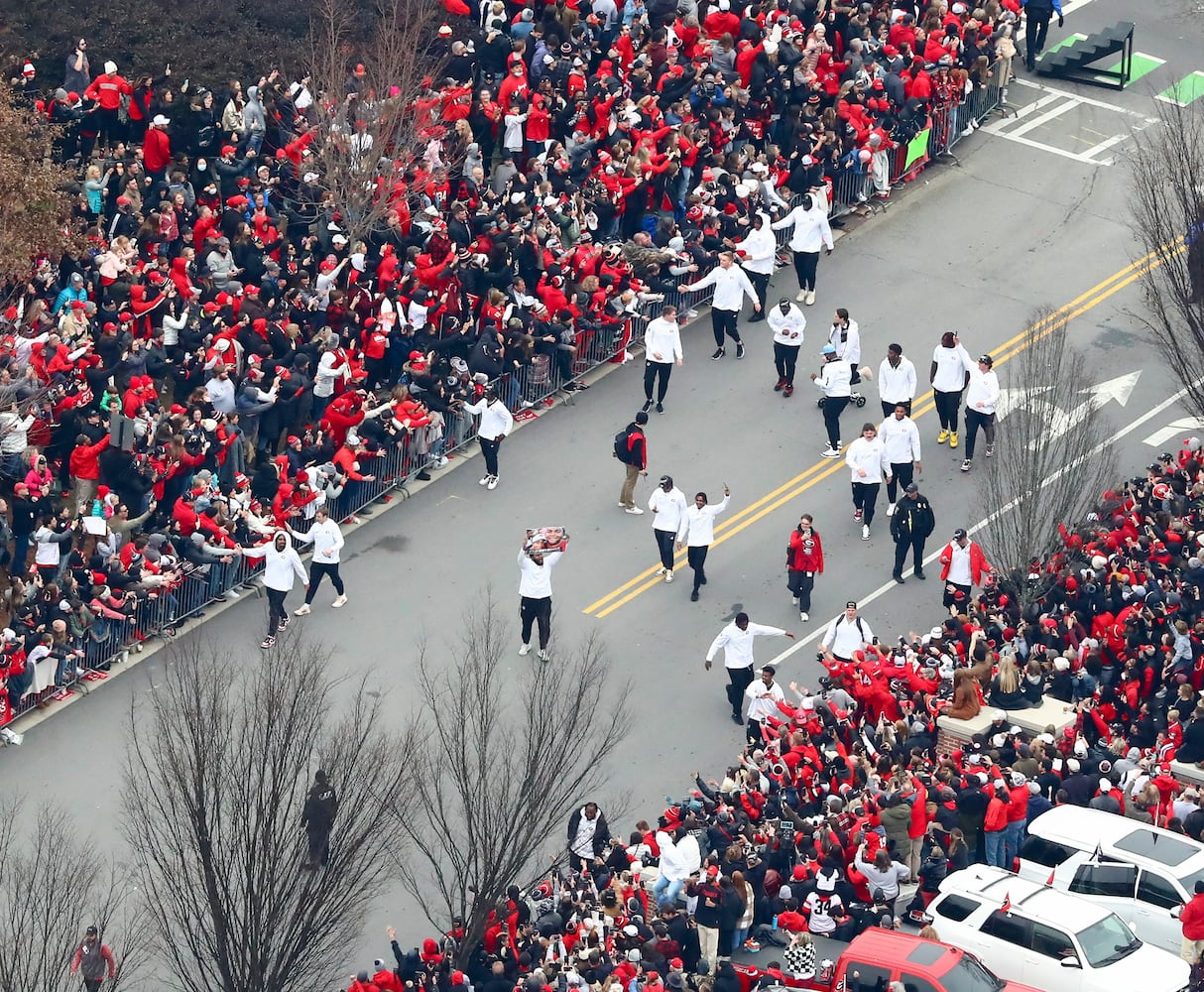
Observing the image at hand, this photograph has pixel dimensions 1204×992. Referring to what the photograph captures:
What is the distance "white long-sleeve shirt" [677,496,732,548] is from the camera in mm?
41500

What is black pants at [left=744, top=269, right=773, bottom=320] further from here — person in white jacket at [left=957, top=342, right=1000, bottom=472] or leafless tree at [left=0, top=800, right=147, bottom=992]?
leafless tree at [left=0, top=800, right=147, bottom=992]

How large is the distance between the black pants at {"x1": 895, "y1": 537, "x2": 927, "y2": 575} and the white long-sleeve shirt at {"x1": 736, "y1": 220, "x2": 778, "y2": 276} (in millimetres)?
6119

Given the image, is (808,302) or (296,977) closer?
(296,977)

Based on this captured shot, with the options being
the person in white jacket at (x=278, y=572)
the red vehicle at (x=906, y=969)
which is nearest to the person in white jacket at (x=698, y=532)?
the person in white jacket at (x=278, y=572)

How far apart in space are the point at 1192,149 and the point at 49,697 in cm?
1781

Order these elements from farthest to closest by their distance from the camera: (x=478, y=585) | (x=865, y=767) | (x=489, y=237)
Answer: (x=489, y=237) < (x=478, y=585) < (x=865, y=767)

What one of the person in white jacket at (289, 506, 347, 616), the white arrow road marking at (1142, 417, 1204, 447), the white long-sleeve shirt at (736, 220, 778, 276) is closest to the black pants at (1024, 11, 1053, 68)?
the white long-sleeve shirt at (736, 220, 778, 276)

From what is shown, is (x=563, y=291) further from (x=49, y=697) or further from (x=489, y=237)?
(x=49, y=697)

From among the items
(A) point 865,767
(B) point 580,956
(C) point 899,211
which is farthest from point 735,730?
(C) point 899,211

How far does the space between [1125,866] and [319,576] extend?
12.2 metres

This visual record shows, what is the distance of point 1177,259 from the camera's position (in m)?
42.7

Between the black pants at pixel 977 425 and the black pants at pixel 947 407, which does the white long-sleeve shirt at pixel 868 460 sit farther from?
the black pants at pixel 947 407

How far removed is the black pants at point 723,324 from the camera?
46.6m

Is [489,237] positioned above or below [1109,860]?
above
